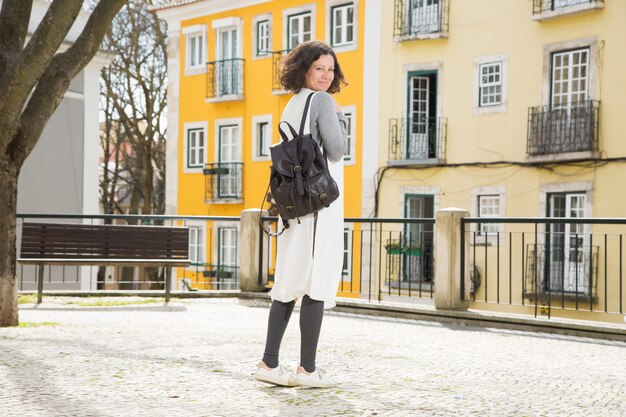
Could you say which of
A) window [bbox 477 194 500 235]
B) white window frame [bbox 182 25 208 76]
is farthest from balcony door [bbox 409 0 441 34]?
white window frame [bbox 182 25 208 76]

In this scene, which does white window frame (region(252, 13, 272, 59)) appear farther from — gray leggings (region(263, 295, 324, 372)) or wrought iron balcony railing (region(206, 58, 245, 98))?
gray leggings (region(263, 295, 324, 372))

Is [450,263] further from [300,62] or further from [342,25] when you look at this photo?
[342,25]

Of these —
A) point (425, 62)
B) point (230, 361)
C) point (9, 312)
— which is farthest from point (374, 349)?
point (425, 62)

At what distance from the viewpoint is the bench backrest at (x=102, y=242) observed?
1258 centimetres

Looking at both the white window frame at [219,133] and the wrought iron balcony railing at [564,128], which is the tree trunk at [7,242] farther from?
the white window frame at [219,133]

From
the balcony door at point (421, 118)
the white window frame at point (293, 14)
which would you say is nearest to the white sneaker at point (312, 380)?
the balcony door at point (421, 118)

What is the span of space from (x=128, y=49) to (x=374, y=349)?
31062mm

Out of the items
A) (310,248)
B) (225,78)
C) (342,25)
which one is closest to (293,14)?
(342,25)

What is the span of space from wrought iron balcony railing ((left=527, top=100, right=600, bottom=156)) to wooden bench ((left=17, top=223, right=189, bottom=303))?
47.2 feet

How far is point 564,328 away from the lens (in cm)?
1052

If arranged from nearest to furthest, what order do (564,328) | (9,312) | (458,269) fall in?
(9,312) < (564,328) < (458,269)

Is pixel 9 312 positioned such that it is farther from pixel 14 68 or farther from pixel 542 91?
pixel 542 91

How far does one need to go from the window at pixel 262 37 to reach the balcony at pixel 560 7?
10.6 m

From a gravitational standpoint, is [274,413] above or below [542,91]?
below
